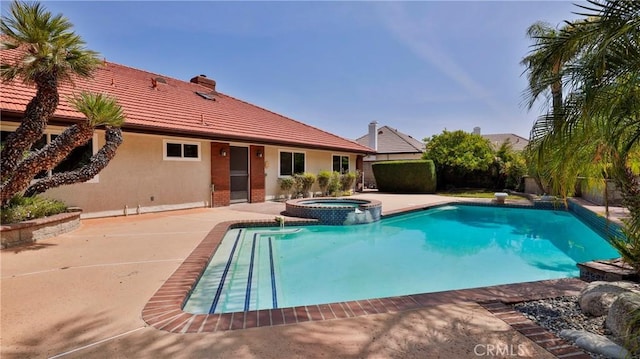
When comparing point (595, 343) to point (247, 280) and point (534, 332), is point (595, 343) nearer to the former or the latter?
point (534, 332)

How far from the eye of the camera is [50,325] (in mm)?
3162

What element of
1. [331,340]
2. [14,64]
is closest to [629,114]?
→ [331,340]

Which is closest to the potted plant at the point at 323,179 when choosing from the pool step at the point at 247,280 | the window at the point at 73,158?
the pool step at the point at 247,280

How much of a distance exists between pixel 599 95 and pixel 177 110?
13.9 metres

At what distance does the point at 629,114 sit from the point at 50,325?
654 centimetres

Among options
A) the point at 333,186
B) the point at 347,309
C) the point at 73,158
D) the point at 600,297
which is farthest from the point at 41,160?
the point at 333,186

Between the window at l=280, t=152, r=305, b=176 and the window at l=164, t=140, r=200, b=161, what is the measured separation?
4813 millimetres

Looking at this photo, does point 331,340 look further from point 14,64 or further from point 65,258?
point 14,64

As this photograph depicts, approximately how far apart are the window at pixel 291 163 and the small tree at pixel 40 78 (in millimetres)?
10777

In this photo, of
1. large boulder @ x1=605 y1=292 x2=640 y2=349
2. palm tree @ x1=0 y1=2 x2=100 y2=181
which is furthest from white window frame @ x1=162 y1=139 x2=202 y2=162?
large boulder @ x1=605 y1=292 x2=640 y2=349

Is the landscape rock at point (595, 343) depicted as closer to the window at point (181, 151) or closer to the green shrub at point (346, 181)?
the window at point (181, 151)

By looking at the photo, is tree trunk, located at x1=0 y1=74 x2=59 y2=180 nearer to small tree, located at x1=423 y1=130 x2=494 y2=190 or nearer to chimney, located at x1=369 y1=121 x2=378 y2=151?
small tree, located at x1=423 y1=130 x2=494 y2=190

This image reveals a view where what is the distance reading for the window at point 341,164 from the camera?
20.1 metres

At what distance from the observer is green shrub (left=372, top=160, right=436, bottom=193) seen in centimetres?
2192
